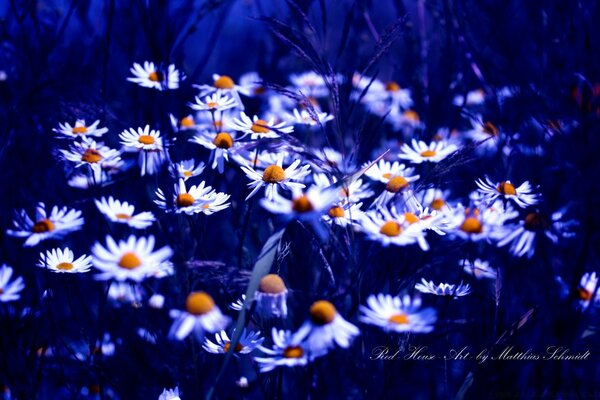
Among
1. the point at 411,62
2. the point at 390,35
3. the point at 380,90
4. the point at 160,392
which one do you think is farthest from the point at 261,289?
the point at 380,90

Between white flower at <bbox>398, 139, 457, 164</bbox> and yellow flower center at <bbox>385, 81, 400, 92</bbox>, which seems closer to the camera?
white flower at <bbox>398, 139, 457, 164</bbox>

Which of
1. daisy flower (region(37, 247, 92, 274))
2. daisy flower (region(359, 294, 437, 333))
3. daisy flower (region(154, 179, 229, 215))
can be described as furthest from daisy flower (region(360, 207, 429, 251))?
daisy flower (region(37, 247, 92, 274))

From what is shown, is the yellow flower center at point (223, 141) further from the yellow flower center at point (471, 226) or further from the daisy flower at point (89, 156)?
the yellow flower center at point (471, 226)

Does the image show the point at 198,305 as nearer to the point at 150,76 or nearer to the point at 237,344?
the point at 237,344

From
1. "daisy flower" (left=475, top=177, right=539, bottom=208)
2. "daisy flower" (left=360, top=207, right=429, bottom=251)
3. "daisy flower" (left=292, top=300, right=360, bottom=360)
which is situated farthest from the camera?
"daisy flower" (left=475, top=177, right=539, bottom=208)

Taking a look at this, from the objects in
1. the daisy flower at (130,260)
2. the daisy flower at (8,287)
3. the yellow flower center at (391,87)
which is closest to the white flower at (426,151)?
the daisy flower at (130,260)

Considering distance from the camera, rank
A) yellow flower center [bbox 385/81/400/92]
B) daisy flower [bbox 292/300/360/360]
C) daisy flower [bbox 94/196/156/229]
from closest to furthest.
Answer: daisy flower [bbox 292/300/360/360]
daisy flower [bbox 94/196/156/229]
yellow flower center [bbox 385/81/400/92]

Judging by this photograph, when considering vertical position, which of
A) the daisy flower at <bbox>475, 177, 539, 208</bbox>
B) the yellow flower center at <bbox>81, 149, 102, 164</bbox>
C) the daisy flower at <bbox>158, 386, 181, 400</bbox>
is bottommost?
the daisy flower at <bbox>158, 386, 181, 400</bbox>

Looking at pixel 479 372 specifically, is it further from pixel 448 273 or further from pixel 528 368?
pixel 448 273

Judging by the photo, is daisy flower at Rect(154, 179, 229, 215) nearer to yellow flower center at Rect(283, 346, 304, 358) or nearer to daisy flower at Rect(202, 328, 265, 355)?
daisy flower at Rect(202, 328, 265, 355)
